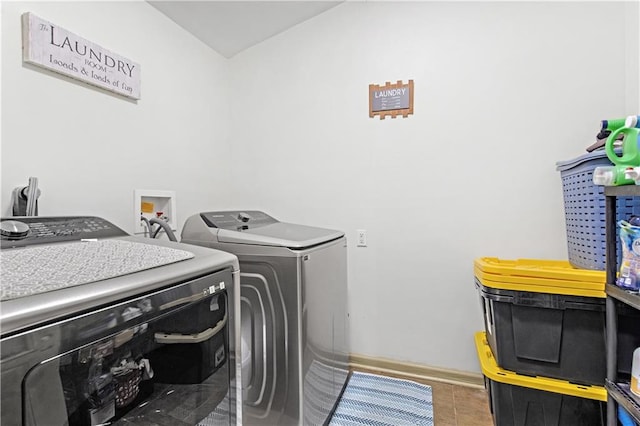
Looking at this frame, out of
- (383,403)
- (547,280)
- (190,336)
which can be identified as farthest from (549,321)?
(190,336)

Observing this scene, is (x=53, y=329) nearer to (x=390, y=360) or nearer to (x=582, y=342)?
(x=582, y=342)

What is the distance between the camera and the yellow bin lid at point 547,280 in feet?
4.19

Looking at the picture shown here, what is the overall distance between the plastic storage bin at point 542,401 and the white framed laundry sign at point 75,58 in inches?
84.4

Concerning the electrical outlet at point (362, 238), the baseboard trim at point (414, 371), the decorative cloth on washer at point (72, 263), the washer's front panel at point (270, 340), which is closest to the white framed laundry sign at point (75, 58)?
the decorative cloth on washer at point (72, 263)

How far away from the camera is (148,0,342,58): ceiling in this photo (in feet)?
6.33

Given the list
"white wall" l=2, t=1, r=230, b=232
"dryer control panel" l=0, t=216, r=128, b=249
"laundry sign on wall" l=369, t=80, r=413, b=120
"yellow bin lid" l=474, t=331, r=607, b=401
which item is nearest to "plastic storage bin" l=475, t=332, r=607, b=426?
"yellow bin lid" l=474, t=331, r=607, b=401

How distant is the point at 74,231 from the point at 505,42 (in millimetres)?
2257

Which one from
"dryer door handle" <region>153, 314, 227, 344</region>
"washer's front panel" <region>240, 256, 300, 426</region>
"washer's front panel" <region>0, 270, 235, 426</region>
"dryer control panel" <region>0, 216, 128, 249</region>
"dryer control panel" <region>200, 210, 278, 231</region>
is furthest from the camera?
"dryer control panel" <region>200, 210, 278, 231</region>

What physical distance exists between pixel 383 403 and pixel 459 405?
16.1 inches

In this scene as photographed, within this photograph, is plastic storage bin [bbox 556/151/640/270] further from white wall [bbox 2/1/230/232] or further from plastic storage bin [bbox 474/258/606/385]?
white wall [bbox 2/1/230/232]

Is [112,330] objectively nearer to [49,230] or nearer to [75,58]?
[49,230]

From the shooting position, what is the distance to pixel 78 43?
1435 mm

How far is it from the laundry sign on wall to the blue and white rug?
1620 millimetres

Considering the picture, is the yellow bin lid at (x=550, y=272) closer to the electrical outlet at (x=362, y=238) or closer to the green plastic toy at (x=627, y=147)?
the green plastic toy at (x=627, y=147)
